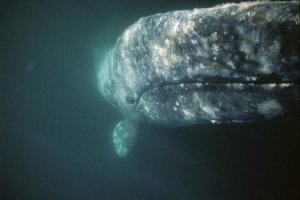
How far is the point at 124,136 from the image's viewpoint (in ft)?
31.2

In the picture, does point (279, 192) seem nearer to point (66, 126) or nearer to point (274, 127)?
point (274, 127)

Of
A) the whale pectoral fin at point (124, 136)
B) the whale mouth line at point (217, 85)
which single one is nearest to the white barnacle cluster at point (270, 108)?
the whale mouth line at point (217, 85)

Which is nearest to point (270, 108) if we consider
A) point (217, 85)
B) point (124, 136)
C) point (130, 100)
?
point (217, 85)

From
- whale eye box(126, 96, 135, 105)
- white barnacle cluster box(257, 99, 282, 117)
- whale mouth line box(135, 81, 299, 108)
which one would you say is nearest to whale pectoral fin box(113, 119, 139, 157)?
whale eye box(126, 96, 135, 105)

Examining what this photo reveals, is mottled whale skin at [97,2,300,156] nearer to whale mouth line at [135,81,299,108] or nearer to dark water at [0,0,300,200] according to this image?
whale mouth line at [135,81,299,108]

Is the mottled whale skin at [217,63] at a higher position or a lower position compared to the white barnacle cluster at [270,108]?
higher

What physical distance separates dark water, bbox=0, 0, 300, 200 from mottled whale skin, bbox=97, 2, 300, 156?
5285 mm

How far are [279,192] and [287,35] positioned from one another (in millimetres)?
10409

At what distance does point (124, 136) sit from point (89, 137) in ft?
21.4

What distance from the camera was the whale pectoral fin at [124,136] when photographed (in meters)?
9.24

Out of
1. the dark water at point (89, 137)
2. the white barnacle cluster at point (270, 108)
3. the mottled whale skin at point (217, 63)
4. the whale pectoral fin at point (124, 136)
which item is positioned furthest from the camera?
the dark water at point (89, 137)

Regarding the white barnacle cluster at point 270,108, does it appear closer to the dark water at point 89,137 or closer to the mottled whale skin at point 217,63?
the mottled whale skin at point 217,63

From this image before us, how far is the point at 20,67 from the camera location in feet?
47.6

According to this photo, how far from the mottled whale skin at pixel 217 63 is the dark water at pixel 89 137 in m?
5.28
